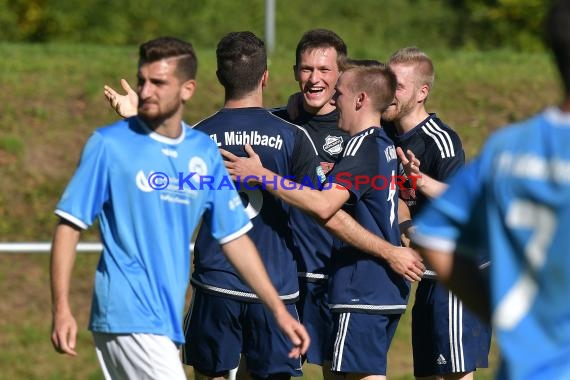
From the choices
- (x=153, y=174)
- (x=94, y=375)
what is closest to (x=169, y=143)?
(x=153, y=174)

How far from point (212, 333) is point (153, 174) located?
72.7 inches

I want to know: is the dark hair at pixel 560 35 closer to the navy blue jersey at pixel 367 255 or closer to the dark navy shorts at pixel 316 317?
Result: the navy blue jersey at pixel 367 255

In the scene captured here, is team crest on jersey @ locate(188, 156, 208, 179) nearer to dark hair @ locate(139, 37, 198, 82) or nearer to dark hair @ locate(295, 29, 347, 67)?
dark hair @ locate(139, 37, 198, 82)

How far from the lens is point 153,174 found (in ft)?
15.8

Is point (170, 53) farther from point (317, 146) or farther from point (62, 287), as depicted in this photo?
point (317, 146)

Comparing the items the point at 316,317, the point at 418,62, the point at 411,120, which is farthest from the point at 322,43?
the point at 316,317

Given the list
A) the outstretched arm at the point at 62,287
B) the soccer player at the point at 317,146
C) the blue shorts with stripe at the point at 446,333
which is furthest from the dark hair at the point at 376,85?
the outstretched arm at the point at 62,287

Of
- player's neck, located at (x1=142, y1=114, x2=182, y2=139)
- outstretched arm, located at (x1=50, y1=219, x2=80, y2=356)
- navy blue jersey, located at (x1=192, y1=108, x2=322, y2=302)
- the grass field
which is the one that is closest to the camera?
outstretched arm, located at (x1=50, y1=219, x2=80, y2=356)

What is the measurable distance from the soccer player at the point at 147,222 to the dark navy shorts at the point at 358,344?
5.22 ft

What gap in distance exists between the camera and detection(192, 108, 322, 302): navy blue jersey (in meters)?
6.20

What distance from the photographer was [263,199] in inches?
250

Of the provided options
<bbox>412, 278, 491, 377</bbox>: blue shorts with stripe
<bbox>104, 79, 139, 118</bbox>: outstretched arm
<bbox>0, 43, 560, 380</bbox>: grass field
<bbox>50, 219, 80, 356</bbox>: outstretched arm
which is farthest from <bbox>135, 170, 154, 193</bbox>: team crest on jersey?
<bbox>0, 43, 560, 380</bbox>: grass field

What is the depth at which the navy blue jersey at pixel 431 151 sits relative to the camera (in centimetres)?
662

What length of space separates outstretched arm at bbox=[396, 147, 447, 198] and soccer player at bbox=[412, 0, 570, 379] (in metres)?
3.07
